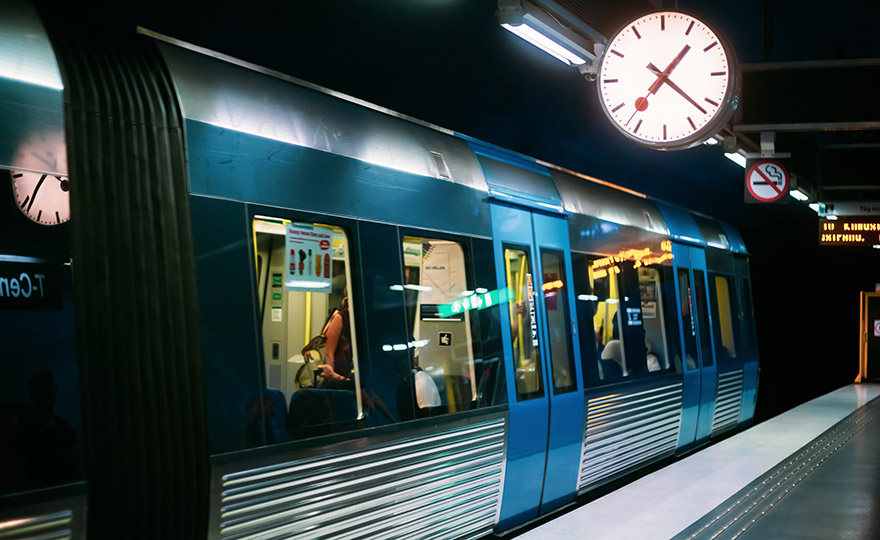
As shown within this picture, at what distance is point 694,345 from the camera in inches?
432

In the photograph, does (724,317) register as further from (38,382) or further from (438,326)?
(38,382)

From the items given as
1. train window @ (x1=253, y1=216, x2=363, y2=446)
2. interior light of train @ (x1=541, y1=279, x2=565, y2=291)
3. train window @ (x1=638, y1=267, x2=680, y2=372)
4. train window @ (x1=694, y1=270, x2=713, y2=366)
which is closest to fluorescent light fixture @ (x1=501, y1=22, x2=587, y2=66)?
train window @ (x1=253, y1=216, x2=363, y2=446)

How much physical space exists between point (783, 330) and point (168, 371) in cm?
3778

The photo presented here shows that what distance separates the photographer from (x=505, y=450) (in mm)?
6469

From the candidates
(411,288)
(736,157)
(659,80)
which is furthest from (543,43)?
(736,157)

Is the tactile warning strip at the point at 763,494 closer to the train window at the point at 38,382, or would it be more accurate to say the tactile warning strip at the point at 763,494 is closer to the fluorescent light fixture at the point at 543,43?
the fluorescent light fixture at the point at 543,43

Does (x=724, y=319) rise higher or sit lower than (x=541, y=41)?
lower

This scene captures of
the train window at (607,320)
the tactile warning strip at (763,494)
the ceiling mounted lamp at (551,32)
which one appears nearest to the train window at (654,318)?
the train window at (607,320)

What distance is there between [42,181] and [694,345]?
902 centimetres

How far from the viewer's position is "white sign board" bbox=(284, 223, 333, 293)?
4699 mm

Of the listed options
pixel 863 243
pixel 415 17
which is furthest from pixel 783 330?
pixel 415 17

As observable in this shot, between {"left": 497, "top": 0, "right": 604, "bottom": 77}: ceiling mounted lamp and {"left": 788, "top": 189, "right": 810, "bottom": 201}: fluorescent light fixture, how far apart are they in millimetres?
8143

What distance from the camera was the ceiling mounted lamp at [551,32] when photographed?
480 cm

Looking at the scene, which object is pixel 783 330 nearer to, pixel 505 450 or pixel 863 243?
pixel 863 243
